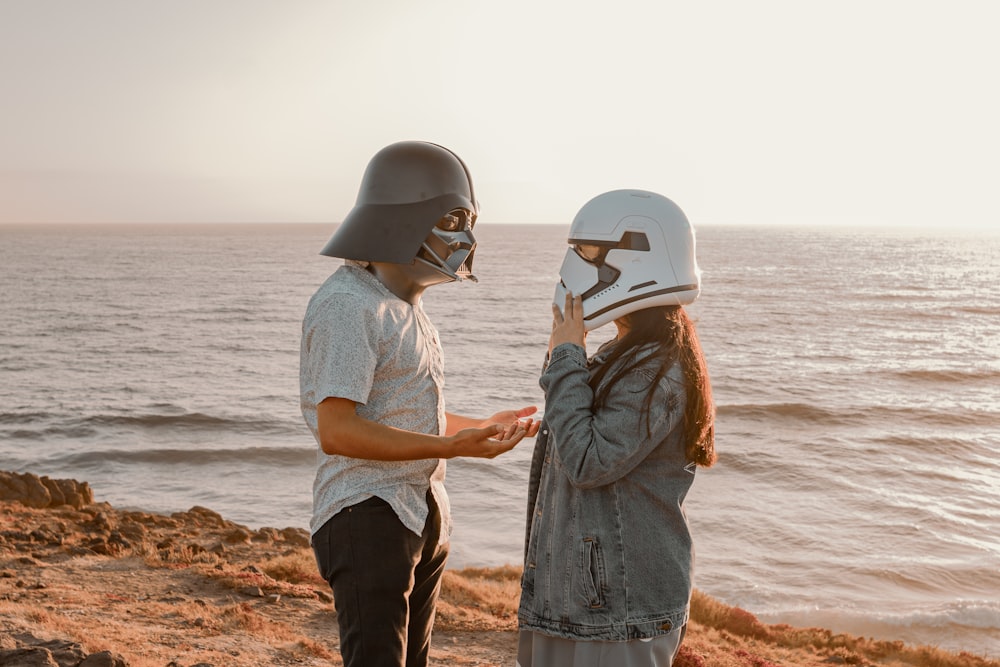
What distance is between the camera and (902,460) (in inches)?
794

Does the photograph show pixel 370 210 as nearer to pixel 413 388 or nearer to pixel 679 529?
pixel 413 388

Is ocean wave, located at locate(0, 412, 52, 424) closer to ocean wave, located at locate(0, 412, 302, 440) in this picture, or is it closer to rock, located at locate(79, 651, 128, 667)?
ocean wave, located at locate(0, 412, 302, 440)

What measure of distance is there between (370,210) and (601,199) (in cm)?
77

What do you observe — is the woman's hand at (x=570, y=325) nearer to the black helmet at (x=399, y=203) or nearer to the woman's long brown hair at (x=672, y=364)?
the woman's long brown hair at (x=672, y=364)

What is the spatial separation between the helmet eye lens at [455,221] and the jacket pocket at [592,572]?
3.72 feet

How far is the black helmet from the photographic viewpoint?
2834mm

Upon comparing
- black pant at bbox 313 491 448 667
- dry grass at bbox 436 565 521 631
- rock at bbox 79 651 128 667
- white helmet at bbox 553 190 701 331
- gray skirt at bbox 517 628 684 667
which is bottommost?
dry grass at bbox 436 565 521 631

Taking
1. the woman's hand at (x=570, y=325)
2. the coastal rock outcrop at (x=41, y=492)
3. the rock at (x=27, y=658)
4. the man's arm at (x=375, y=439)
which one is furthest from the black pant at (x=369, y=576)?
the coastal rock outcrop at (x=41, y=492)

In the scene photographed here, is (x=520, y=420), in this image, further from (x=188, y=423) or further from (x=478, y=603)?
(x=188, y=423)

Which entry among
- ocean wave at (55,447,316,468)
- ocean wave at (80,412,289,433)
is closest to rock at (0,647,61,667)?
ocean wave at (55,447,316,468)

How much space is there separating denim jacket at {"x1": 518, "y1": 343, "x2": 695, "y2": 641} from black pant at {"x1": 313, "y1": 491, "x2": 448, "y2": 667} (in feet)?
1.40

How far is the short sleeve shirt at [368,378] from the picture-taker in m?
2.62

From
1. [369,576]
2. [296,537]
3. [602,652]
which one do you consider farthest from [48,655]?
[296,537]

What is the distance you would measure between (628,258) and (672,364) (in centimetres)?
40
